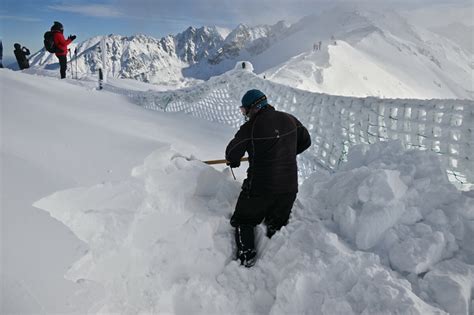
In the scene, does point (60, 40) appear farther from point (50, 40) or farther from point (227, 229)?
point (227, 229)

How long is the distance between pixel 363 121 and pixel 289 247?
2.38m

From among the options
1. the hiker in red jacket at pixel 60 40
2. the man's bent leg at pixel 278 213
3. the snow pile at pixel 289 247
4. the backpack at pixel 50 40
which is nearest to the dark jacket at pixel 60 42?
the hiker in red jacket at pixel 60 40

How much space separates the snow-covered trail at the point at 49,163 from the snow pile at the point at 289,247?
0.14 m

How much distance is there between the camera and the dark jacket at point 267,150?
8.88ft

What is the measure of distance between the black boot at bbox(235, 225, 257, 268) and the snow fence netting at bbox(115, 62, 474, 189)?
1.96 metres

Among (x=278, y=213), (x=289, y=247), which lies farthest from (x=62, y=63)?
(x=289, y=247)

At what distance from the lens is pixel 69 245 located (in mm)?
2426

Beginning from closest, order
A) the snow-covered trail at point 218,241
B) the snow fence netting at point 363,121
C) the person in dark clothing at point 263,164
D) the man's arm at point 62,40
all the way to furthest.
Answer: the snow-covered trail at point 218,241 < the person in dark clothing at point 263,164 < the snow fence netting at point 363,121 < the man's arm at point 62,40

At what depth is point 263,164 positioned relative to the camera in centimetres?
274

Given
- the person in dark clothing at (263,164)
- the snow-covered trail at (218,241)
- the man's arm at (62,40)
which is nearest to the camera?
the snow-covered trail at (218,241)

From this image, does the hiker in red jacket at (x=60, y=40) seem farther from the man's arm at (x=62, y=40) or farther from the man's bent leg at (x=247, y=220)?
the man's bent leg at (x=247, y=220)

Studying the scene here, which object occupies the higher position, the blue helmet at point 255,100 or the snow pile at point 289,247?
the blue helmet at point 255,100

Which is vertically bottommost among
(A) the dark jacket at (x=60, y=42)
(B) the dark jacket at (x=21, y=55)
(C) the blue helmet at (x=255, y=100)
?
(B) the dark jacket at (x=21, y=55)

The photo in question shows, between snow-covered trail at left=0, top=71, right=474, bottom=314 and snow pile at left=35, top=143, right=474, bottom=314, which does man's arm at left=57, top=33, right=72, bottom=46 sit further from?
snow pile at left=35, top=143, right=474, bottom=314
